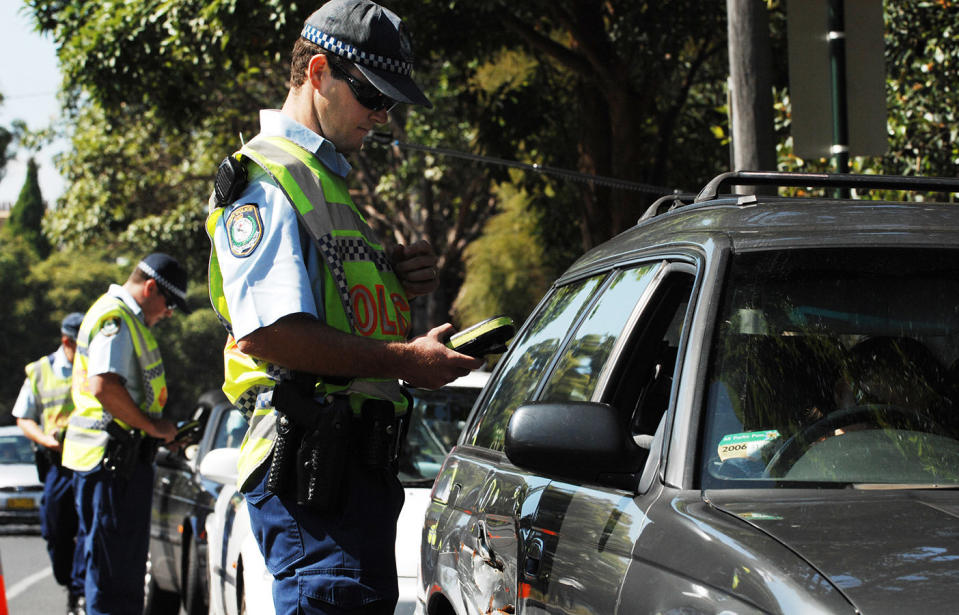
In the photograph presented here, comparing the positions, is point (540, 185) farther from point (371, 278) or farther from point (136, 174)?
point (136, 174)

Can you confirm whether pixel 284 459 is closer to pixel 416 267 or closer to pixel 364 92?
pixel 416 267

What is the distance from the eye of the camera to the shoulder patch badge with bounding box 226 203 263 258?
8.98ft

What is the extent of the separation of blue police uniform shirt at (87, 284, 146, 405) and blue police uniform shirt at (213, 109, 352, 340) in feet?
11.7

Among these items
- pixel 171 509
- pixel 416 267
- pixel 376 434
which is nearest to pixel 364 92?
pixel 416 267

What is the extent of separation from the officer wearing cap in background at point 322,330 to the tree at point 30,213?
2223 inches

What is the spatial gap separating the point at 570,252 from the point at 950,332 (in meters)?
12.7

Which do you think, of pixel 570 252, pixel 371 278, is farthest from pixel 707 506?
pixel 570 252

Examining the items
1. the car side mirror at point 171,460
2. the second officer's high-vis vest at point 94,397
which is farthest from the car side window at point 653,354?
the car side mirror at point 171,460

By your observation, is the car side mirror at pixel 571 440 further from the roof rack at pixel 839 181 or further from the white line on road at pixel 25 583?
the white line on road at pixel 25 583

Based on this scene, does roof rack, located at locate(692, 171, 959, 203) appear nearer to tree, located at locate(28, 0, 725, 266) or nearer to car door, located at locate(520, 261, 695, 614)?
car door, located at locate(520, 261, 695, 614)

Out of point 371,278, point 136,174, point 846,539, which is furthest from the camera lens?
point 136,174

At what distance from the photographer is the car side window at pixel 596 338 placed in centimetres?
291

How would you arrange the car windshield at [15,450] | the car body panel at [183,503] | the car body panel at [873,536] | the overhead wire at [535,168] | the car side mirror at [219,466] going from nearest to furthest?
the car body panel at [873,536], the car side mirror at [219,466], the car body panel at [183,503], the overhead wire at [535,168], the car windshield at [15,450]

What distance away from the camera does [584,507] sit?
8.16 ft
